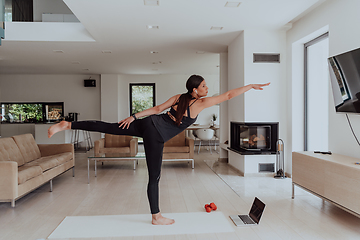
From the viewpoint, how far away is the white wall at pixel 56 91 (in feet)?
34.6

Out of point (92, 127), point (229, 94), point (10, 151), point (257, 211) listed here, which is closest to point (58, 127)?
point (92, 127)

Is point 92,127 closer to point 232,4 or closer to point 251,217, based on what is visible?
point 251,217

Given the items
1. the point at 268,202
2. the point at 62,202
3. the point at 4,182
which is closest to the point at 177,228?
the point at 268,202

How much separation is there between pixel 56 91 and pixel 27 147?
6524 mm

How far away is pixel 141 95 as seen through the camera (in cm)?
1103

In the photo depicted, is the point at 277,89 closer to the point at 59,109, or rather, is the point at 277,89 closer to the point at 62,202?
the point at 62,202

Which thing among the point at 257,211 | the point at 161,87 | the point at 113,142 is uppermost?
the point at 161,87

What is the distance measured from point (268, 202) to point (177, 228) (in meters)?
1.43

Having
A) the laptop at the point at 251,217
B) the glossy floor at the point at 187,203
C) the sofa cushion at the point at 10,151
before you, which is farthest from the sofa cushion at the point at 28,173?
the laptop at the point at 251,217

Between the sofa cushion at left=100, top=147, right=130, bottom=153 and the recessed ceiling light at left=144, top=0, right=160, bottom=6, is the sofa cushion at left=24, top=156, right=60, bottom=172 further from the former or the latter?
the recessed ceiling light at left=144, top=0, right=160, bottom=6

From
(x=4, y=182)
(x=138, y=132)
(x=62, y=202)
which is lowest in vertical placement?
(x=62, y=202)

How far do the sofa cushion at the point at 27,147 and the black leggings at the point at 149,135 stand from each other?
8.06 feet

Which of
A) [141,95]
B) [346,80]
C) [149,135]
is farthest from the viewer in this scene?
[141,95]

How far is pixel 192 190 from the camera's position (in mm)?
4281
